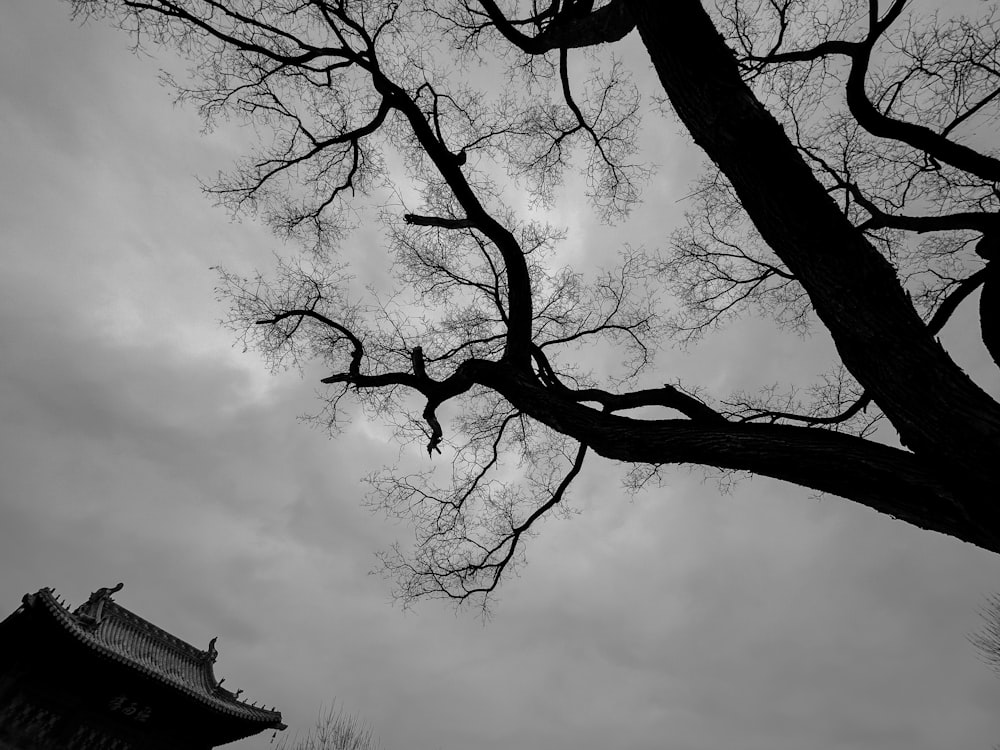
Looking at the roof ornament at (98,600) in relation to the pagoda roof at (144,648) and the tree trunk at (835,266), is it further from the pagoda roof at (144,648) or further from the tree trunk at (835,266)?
the tree trunk at (835,266)

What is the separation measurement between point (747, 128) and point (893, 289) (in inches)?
43.2

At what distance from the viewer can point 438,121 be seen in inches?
212

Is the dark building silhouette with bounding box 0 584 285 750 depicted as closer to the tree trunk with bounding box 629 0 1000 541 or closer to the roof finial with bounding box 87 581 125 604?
the roof finial with bounding box 87 581 125 604

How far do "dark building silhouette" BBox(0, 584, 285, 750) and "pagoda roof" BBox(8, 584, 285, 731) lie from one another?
3 centimetres

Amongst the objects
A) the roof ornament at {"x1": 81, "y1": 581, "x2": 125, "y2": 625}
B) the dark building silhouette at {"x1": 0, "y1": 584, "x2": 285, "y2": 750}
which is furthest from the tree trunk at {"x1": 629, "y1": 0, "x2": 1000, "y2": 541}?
the roof ornament at {"x1": 81, "y1": 581, "x2": 125, "y2": 625}

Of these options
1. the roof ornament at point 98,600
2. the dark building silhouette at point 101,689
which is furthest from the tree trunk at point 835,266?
the roof ornament at point 98,600

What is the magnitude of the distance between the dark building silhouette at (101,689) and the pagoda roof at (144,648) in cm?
3

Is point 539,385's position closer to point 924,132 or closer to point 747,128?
point 747,128

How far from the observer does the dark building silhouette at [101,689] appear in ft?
32.6

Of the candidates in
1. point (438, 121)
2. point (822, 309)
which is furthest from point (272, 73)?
point (822, 309)

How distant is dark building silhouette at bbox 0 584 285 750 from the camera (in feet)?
32.6

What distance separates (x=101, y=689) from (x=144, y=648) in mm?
2221

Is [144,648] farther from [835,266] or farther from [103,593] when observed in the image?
[835,266]

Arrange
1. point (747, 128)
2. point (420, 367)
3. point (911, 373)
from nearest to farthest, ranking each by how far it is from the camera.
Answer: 1. point (911, 373)
2. point (747, 128)
3. point (420, 367)
